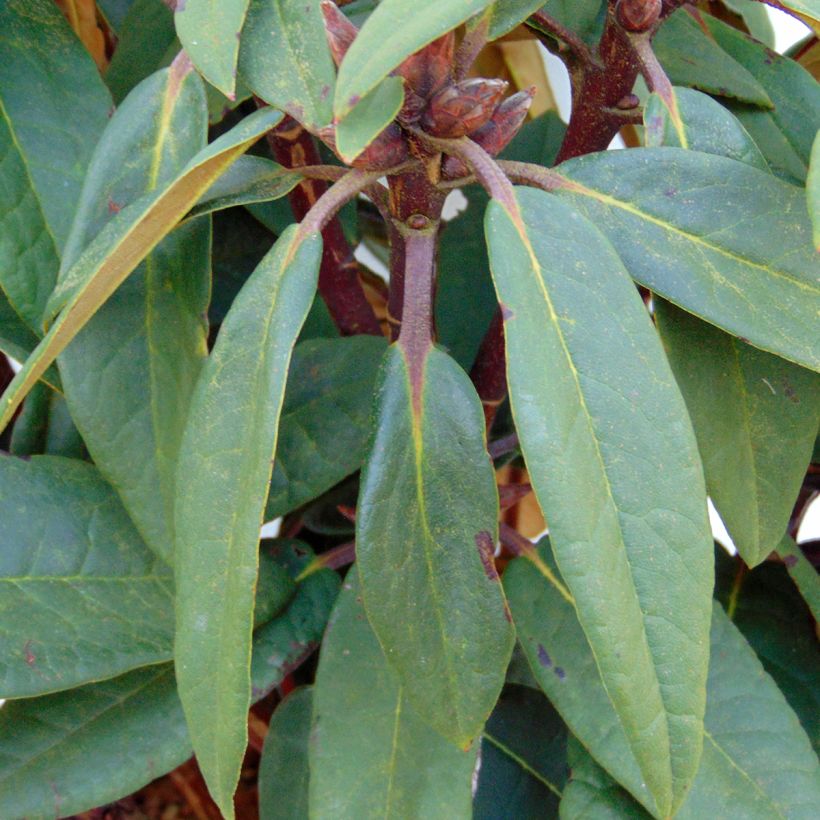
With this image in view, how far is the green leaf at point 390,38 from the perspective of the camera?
26cm

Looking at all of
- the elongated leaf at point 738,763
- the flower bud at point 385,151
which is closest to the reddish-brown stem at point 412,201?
the flower bud at point 385,151

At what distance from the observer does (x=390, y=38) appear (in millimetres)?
260

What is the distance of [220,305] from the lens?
0.61 metres

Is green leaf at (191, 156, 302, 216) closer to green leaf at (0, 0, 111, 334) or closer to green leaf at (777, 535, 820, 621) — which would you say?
green leaf at (0, 0, 111, 334)

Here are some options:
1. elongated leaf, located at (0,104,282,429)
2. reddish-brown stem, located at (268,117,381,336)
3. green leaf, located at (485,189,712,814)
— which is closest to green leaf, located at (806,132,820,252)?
green leaf, located at (485,189,712,814)

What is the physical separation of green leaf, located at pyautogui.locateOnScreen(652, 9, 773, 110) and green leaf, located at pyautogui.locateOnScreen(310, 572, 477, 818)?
319 mm

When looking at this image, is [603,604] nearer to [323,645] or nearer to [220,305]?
[323,645]

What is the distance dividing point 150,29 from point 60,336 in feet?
0.83

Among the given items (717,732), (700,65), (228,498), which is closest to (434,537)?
(228,498)

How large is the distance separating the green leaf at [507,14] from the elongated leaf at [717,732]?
0.26m

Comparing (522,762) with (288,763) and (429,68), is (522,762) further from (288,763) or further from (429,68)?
(429,68)

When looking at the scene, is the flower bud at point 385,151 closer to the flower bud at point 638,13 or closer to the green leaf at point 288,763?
the flower bud at point 638,13

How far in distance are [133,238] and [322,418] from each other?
0.60ft

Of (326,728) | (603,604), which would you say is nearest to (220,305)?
(326,728)
